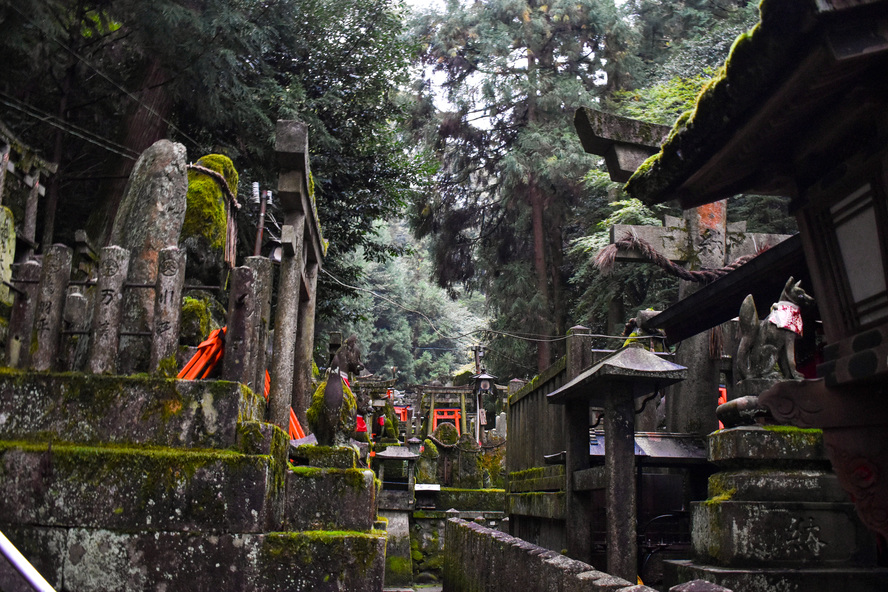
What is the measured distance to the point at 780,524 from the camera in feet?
13.2

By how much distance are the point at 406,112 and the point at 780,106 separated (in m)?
16.6

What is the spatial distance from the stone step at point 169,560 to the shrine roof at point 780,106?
11.0 ft

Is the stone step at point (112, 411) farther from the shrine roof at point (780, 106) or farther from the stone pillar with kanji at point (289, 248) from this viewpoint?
the shrine roof at point (780, 106)

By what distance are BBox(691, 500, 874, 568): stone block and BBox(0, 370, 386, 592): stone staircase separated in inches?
91.1

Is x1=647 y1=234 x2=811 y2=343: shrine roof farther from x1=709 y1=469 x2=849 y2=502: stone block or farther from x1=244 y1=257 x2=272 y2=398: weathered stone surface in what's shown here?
x1=244 y1=257 x2=272 y2=398: weathered stone surface

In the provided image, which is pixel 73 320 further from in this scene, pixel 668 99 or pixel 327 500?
pixel 668 99

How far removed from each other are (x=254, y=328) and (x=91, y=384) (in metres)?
1.10

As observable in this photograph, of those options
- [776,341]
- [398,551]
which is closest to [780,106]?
[776,341]

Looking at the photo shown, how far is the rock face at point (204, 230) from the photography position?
760 centimetres

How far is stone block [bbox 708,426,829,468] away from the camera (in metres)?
4.21

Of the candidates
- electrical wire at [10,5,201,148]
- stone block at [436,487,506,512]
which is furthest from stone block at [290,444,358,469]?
stone block at [436,487,506,512]

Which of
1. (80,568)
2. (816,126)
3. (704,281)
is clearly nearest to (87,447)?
(80,568)

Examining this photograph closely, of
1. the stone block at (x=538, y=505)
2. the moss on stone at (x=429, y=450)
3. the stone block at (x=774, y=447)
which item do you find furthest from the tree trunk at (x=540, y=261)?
the stone block at (x=774, y=447)

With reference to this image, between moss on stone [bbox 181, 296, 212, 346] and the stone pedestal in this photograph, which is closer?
the stone pedestal
